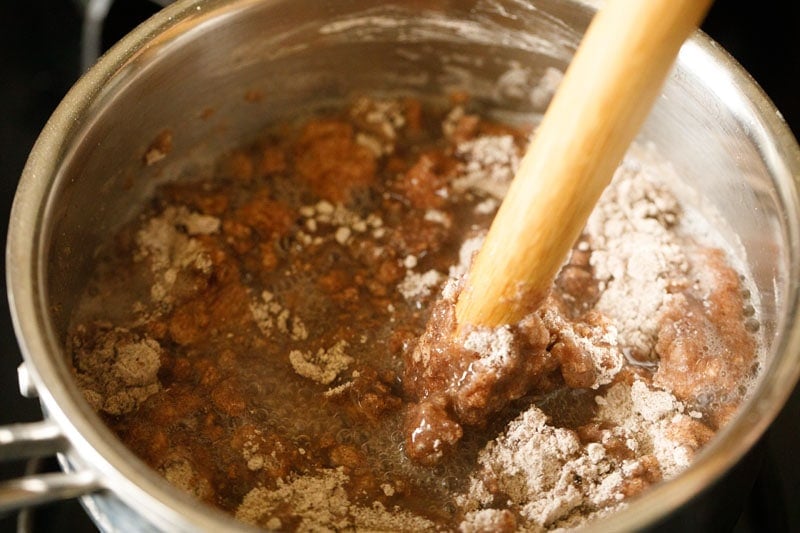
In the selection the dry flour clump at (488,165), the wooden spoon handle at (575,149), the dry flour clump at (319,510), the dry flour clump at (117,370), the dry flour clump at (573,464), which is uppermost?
the wooden spoon handle at (575,149)

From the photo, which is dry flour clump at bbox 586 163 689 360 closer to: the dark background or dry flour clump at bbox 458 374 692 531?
dry flour clump at bbox 458 374 692 531

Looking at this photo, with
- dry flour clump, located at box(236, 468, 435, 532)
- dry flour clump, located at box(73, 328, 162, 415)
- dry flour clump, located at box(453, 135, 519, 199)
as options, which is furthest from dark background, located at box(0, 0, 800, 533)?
dry flour clump, located at box(453, 135, 519, 199)

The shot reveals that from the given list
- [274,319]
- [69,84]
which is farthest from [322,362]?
[69,84]

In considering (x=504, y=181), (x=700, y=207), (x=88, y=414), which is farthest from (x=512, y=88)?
(x=88, y=414)

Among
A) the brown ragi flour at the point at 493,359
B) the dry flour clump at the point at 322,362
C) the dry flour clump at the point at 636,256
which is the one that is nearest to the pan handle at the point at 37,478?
the brown ragi flour at the point at 493,359

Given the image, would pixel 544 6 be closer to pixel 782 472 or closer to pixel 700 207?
pixel 700 207

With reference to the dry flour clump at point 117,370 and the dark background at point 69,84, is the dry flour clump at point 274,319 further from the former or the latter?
the dark background at point 69,84
